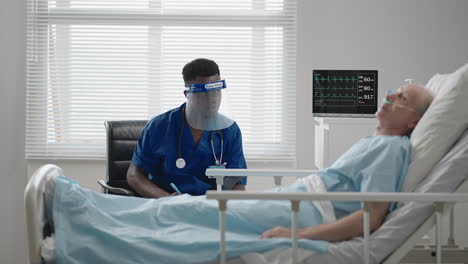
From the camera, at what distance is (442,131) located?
5.66 ft

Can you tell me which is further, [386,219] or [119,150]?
[119,150]

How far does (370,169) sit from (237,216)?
1.55ft

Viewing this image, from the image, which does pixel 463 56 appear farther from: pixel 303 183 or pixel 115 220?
pixel 115 220

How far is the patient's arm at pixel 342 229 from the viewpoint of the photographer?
1.65 metres

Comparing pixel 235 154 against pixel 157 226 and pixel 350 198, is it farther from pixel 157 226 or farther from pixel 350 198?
pixel 350 198

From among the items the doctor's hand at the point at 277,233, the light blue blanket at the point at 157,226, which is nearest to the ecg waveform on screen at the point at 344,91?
the light blue blanket at the point at 157,226

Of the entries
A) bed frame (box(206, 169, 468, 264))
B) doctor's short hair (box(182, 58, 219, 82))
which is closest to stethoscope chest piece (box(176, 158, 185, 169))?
doctor's short hair (box(182, 58, 219, 82))

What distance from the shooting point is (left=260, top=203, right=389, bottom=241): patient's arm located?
1.65 meters

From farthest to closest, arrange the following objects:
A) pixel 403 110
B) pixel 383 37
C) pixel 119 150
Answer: pixel 383 37
pixel 119 150
pixel 403 110

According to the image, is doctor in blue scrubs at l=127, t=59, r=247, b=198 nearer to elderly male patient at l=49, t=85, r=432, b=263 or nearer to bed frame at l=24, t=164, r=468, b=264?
elderly male patient at l=49, t=85, r=432, b=263

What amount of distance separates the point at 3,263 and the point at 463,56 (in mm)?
3548

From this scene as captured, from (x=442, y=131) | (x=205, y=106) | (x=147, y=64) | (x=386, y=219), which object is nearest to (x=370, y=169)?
(x=386, y=219)

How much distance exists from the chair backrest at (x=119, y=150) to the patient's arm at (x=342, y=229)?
148 centimetres

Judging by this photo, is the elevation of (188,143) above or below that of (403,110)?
below
